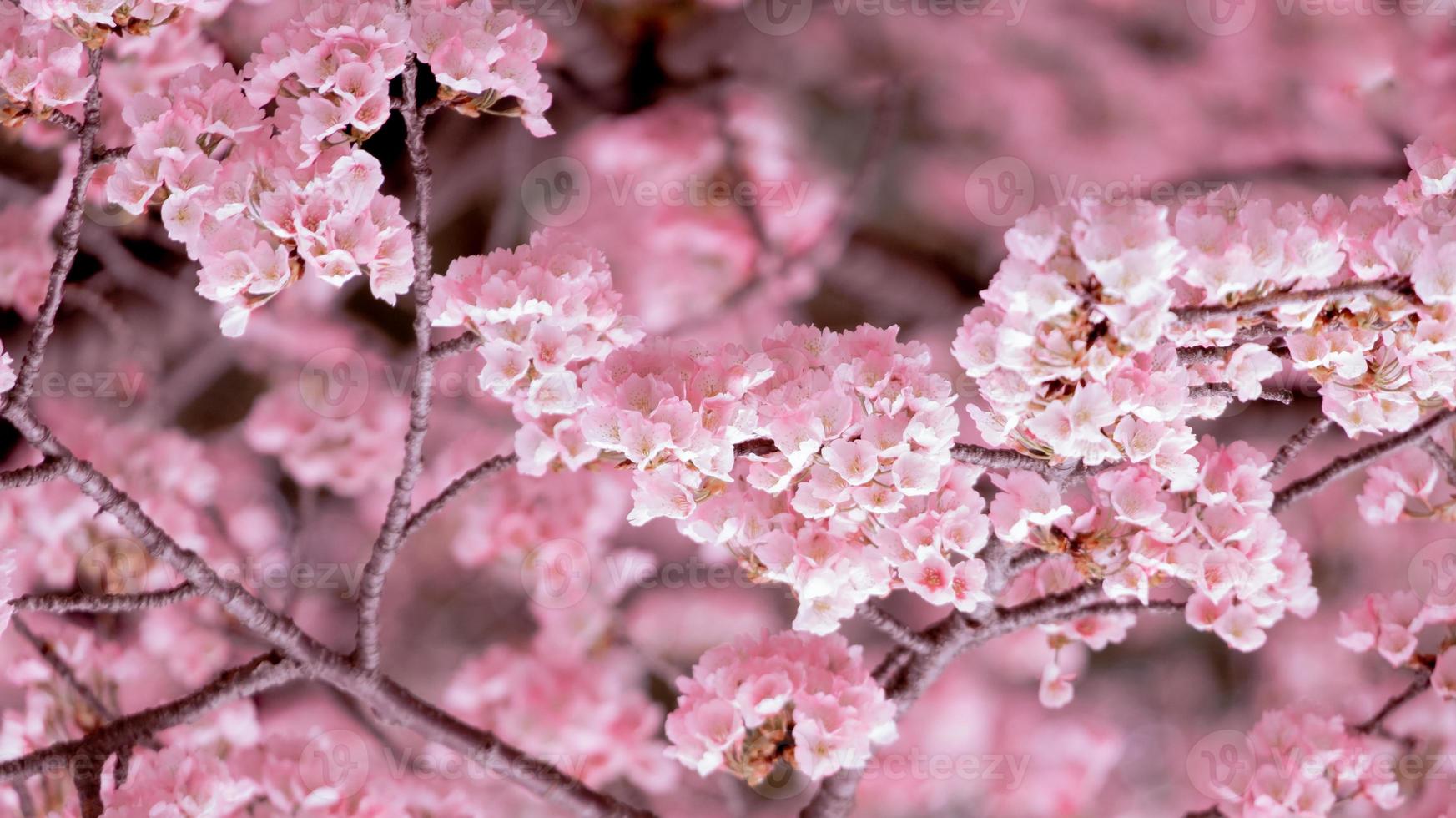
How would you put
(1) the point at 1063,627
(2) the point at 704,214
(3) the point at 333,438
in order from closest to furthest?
(1) the point at 1063,627
(3) the point at 333,438
(2) the point at 704,214

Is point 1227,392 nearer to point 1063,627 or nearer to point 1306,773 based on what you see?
point 1063,627

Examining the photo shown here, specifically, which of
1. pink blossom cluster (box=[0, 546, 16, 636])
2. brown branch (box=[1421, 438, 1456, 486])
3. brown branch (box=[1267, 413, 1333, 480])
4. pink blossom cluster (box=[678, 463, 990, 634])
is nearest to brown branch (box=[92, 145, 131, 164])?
pink blossom cluster (box=[0, 546, 16, 636])

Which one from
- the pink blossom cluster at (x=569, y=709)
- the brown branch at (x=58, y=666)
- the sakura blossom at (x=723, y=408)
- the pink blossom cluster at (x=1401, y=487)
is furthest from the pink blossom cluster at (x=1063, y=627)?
the brown branch at (x=58, y=666)

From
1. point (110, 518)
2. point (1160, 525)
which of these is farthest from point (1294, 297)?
point (110, 518)

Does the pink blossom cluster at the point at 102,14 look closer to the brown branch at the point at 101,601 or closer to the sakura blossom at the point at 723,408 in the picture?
the sakura blossom at the point at 723,408

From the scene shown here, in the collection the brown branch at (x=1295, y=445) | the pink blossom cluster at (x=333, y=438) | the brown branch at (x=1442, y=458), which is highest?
the brown branch at (x=1295, y=445)

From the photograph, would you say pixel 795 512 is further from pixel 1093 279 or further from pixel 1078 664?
pixel 1078 664
